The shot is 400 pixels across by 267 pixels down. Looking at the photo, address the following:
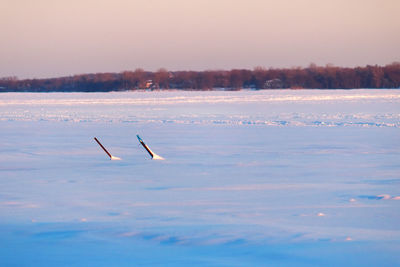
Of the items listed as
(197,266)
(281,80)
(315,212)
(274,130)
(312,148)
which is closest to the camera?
(197,266)

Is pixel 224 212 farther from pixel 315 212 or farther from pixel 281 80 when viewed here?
pixel 281 80

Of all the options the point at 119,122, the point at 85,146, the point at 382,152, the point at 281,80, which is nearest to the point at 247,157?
the point at 382,152

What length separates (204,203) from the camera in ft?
Result: 17.7

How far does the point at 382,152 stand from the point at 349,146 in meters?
1.01

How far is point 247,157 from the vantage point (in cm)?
880

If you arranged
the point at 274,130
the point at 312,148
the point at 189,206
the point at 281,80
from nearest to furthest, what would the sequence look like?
the point at 189,206
the point at 312,148
the point at 274,130
the point at 281,80

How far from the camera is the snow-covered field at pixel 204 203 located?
12.7 feet

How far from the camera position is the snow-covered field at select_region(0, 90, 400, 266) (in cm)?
388

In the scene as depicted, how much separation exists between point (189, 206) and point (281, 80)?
224 ft

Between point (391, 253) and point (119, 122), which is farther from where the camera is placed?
point (119, 122)

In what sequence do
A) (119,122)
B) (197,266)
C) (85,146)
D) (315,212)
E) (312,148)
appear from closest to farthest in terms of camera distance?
1. (197,266)
2. (315,212)
3. (312,148)
4. (85,146)
5. (119,122)

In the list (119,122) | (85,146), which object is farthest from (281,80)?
(85,146)

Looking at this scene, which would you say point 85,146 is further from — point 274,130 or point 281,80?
point 281,80

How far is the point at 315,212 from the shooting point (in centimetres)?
496
